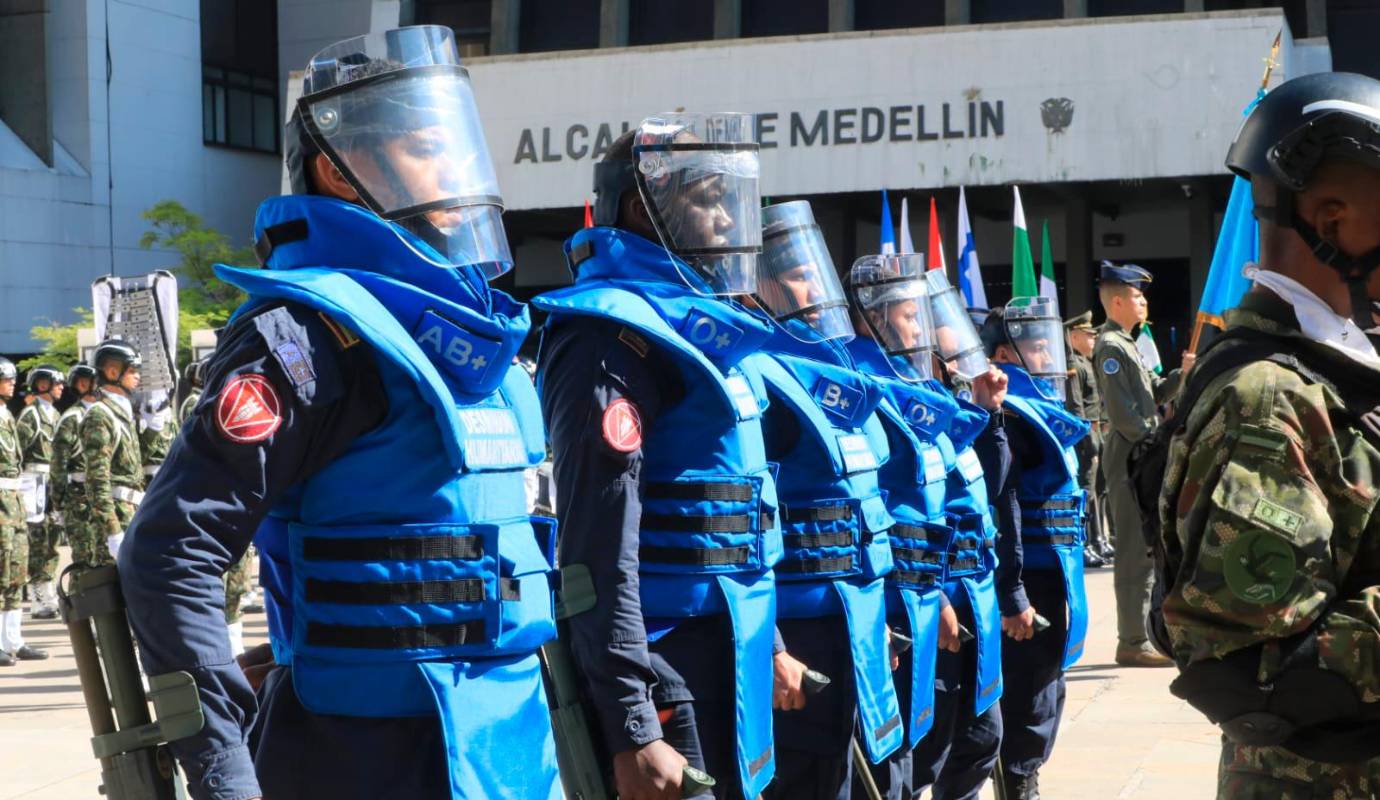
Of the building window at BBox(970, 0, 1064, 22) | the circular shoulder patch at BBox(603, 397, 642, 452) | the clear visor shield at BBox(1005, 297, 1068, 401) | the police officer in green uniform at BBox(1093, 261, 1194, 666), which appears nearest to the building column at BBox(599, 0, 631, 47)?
the building window at BBox(970, 0, 1064, 22)

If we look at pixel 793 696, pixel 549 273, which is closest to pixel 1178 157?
pixel 549 273

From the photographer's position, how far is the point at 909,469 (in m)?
5.80

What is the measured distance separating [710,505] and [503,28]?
2689 centimetres

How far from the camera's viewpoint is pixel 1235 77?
976 inches

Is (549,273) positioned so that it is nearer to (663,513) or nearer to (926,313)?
(926,313)

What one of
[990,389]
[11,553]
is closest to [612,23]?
[11,553]

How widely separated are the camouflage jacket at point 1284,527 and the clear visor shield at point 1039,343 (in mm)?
5294

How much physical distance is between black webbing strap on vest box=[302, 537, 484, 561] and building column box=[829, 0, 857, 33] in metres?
26.0

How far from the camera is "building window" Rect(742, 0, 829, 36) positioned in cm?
2942

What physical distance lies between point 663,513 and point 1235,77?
22.6 meters

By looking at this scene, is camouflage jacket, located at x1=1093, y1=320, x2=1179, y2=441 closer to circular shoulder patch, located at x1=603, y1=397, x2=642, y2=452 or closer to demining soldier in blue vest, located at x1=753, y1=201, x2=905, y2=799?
demining soldier in blue vest, located at x1=753, y1=201, x2=905, y2=799

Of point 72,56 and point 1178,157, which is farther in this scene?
point 72,56

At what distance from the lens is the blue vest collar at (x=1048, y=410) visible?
7.41 m

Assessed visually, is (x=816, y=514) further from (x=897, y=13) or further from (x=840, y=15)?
(x=897, y=13)
